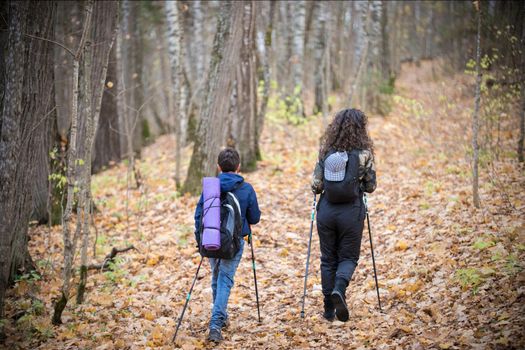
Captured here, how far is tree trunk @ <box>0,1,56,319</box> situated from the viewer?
17.4ft

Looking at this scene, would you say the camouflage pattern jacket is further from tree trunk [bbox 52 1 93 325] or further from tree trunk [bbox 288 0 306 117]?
tree trunk [bbox 288 0 306 117]

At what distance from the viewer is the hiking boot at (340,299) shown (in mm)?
4535

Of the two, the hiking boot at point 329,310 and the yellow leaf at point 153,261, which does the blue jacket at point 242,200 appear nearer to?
the hiking boot at point 329,310

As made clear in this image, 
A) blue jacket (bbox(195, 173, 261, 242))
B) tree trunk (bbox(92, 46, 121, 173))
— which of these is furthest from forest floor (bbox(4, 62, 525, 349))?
tree trunk (bbox(92, 46, 121, 173))

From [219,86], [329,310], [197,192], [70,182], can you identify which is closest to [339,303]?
[329,310]

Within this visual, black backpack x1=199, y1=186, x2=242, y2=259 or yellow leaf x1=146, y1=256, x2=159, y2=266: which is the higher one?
black backpack x1=199, y1=186, x2=242, y2=259

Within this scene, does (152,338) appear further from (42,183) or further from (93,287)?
(42,183)

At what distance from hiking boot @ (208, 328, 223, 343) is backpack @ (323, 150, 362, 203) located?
1.91 metres

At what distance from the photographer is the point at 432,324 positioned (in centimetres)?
435

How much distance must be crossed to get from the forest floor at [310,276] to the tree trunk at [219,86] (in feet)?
3.81

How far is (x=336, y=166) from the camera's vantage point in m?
4.66

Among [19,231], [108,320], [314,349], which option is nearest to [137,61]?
[19,231]

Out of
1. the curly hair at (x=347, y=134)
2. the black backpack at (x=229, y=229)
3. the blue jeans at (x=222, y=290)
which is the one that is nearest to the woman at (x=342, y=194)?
the curly hair at (x=347, y=134)

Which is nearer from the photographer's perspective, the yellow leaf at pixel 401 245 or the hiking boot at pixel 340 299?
the hiking boot at pixel 340 299
